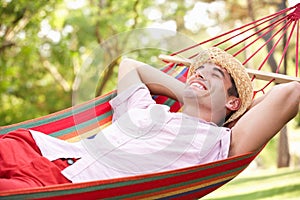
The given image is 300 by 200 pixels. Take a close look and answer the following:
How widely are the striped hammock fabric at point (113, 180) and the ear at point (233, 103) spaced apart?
0.74 feet

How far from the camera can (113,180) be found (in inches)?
65.2

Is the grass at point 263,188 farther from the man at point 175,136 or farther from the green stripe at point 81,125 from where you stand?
the man at point 175,136

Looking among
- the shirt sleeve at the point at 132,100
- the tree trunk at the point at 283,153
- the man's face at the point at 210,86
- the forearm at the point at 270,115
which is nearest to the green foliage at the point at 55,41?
the tree trunk at the point at 283,153

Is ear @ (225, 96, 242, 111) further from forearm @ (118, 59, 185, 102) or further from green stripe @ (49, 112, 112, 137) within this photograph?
green stripe @ (49, 112, 112, 137)

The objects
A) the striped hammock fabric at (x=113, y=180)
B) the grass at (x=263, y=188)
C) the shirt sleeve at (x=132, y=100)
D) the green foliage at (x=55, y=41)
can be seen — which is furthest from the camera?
the green foliage at (x=55, y=41)

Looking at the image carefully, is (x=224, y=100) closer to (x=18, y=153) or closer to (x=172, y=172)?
(x=172, y=172)

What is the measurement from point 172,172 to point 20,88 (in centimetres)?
703

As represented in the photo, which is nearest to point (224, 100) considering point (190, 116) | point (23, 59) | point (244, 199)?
point (190, 116)

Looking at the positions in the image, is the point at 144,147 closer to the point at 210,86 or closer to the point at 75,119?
the point at 210,86

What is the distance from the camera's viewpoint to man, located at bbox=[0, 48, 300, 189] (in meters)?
1.88

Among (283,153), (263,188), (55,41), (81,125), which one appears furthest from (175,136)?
(55,41)

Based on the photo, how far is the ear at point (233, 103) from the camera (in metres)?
2.11

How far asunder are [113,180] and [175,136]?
405 millimetres

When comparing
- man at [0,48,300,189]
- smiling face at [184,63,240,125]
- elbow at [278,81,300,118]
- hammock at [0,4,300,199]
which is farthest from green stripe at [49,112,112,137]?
elbow at [278,81,300,118]
